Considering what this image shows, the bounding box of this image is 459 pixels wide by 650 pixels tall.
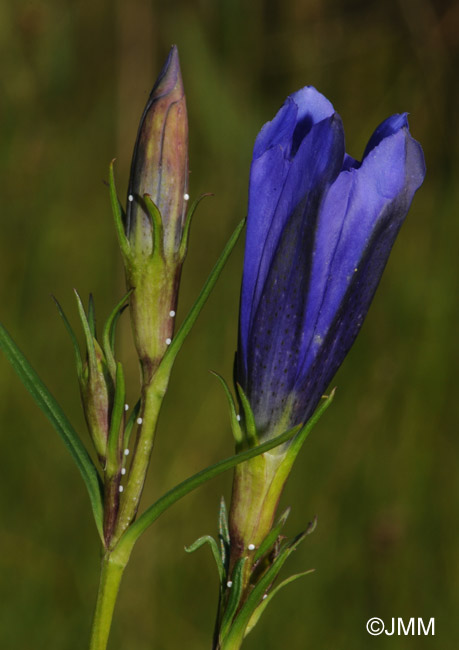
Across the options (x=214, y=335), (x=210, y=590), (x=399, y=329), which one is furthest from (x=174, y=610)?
(x=399, y=329)

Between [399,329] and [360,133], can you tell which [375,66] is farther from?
[399,329]

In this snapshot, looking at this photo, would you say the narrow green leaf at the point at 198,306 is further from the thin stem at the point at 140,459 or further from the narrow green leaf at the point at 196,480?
the narrow green leaf at the point at 196,480

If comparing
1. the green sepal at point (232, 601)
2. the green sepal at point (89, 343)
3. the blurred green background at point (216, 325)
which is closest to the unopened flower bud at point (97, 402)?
the green sepal at point (89, 343)

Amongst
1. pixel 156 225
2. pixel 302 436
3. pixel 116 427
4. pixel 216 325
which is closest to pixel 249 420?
pixel 302 436

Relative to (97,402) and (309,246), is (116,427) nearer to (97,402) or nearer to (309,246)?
(97,402)

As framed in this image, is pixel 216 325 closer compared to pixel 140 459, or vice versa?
pixel 140 459

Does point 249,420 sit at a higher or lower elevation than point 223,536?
higher
